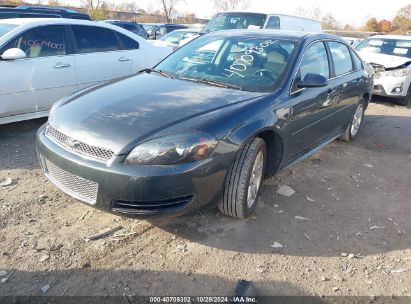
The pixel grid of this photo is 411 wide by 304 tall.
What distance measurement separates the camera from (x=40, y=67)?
17.0ft

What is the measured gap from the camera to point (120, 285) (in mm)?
2561

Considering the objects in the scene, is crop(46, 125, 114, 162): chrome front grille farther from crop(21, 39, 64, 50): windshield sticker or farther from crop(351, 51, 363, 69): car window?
crop(351, 51, 363, 69): car window

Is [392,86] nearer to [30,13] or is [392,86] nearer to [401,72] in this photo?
[401,72]

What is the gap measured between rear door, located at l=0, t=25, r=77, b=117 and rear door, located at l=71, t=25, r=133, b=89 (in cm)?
16

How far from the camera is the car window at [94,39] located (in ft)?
18.7

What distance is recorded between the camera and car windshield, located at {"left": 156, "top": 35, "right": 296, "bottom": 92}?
364 cm

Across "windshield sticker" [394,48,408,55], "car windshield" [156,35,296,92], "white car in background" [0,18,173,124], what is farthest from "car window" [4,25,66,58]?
"windshield sticker" [394,48,408,55]

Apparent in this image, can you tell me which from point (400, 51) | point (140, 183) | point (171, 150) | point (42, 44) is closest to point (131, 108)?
point (171, 150)

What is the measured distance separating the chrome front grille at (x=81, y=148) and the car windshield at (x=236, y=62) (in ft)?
4.58

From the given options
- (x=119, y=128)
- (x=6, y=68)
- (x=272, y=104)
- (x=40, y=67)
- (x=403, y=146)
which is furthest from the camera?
(x=403, y=146)

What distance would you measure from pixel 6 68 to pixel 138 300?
3768mm

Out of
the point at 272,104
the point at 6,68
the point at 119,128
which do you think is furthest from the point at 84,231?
the point at 6,68

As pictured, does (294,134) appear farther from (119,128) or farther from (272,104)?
(119,128)

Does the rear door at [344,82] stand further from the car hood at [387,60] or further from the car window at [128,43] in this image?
the car hood at [387,60]
